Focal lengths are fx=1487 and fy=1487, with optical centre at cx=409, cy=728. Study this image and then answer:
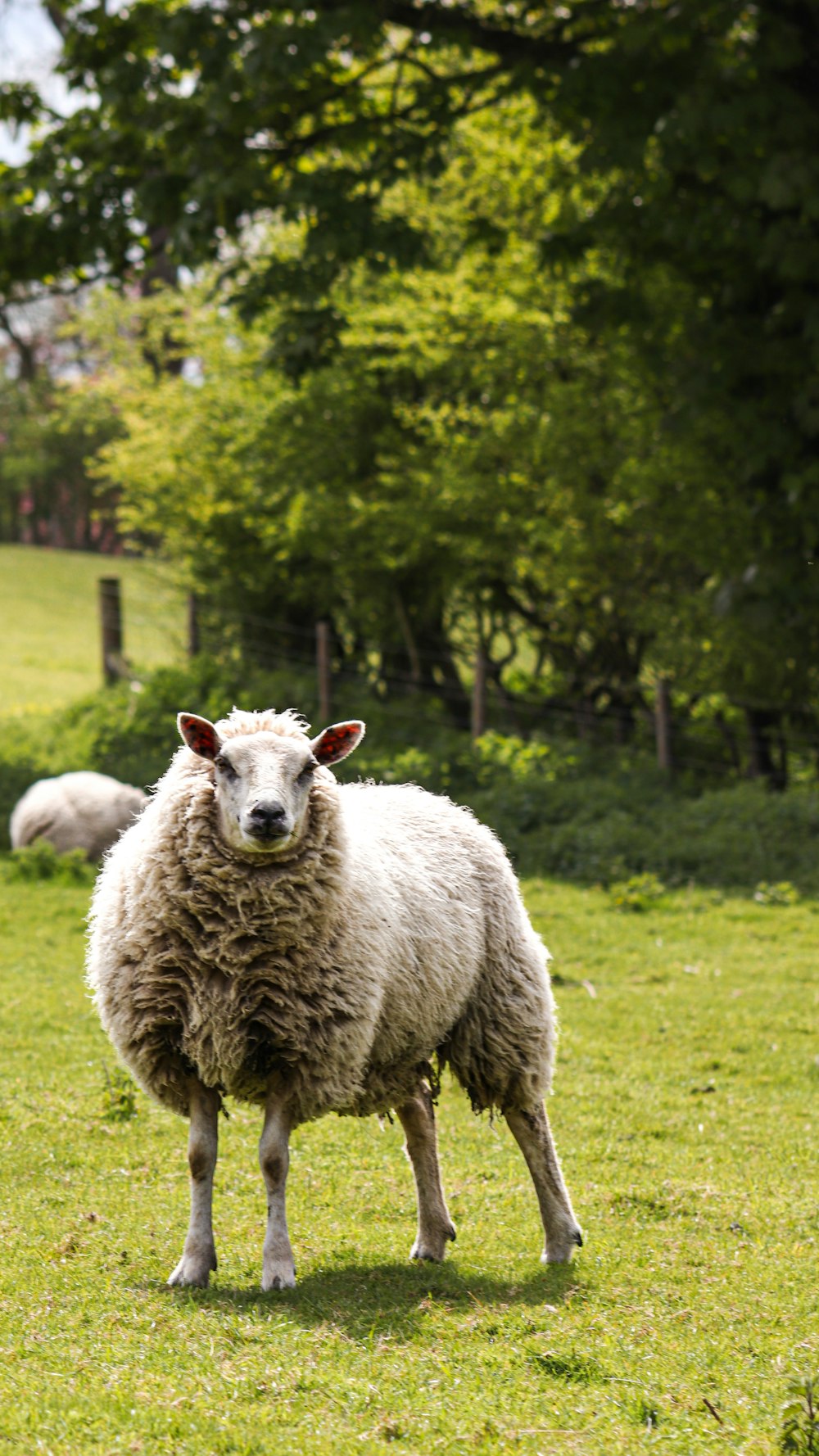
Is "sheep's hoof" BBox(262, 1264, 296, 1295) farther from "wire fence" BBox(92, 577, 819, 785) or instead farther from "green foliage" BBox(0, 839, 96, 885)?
"wire fence" BBox(92, 577, 819, 785)

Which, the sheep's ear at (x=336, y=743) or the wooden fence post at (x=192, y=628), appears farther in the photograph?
the wooden fence post at (x=192, y=628)

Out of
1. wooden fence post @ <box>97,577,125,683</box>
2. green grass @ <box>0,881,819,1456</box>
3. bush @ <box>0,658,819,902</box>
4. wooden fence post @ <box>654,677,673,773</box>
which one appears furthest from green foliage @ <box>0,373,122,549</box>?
green grass @ <box>0,881,819,1456</box>

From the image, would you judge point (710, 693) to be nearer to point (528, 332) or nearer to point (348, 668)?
point (528, 332)

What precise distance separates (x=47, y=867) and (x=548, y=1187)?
8.05 m

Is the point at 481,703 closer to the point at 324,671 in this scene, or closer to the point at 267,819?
the point at 324,671

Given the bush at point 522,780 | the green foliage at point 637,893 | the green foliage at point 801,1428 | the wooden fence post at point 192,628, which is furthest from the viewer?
the wooden fence post at point 192,628

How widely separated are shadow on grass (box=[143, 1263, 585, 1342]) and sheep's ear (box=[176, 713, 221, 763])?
1.74 metres

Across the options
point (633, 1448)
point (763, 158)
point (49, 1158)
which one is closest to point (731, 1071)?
point (49, 1158)

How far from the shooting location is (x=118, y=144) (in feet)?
40.6

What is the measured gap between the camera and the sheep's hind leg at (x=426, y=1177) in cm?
548

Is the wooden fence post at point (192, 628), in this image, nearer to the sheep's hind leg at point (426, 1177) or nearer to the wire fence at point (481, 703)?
the wire fence at point (481, 703)

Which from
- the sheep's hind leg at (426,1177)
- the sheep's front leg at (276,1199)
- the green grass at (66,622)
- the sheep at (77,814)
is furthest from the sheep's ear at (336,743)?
the green grass at (66,622)

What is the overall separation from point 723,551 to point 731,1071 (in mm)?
7479

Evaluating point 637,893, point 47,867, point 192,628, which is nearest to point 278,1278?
point 637,893
